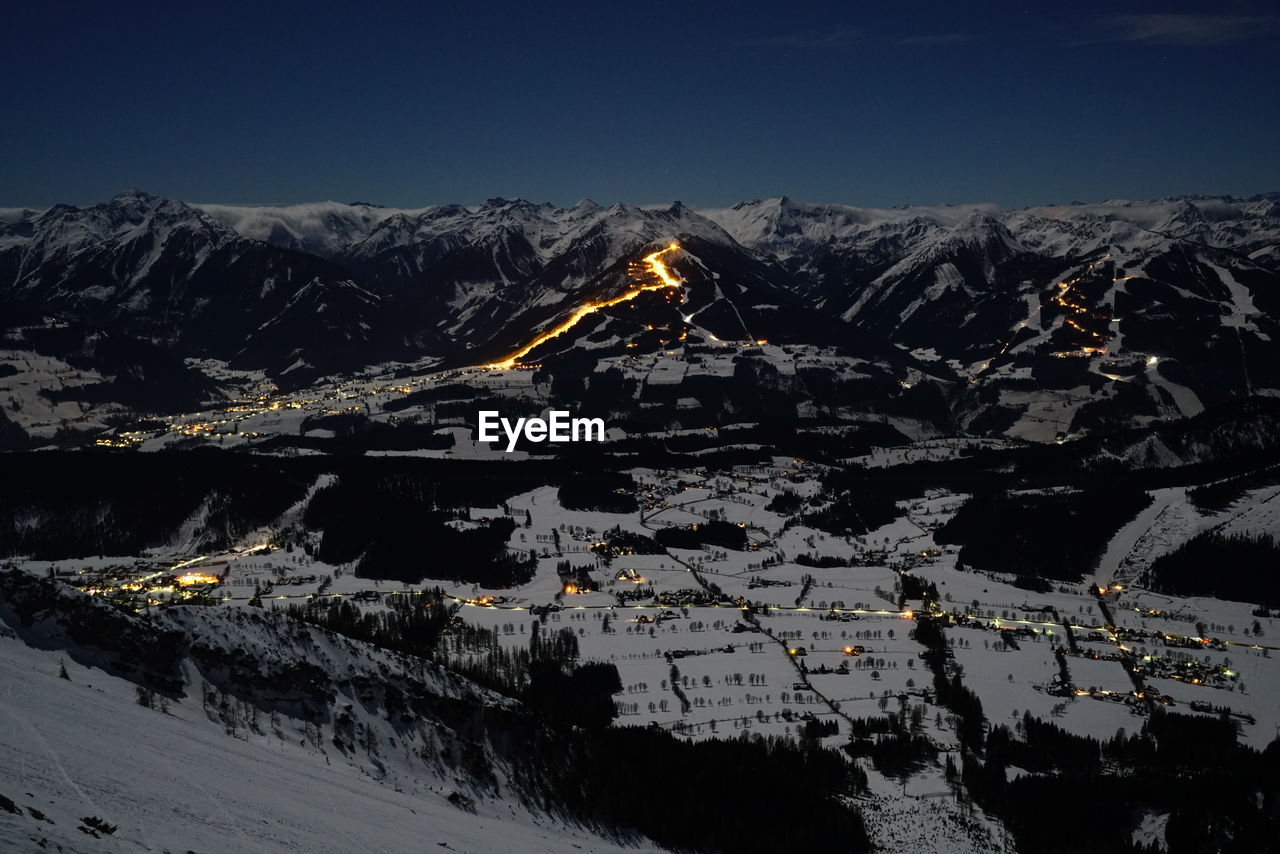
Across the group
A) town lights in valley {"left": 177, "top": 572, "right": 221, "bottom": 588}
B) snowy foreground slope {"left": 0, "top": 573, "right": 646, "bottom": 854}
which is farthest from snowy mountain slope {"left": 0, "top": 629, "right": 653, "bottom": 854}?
town lights in valley {"left": 177, "top": 572, "right": 221, "bottom": 588}

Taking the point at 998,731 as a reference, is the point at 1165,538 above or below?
above

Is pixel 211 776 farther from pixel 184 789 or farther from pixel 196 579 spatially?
pixel 196 579

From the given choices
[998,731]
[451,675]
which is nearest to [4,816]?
[451,675]

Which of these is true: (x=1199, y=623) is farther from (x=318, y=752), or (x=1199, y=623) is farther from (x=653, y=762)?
(x=318, y=752)

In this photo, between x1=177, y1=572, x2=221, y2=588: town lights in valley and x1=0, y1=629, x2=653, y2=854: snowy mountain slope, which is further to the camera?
x1=177, y1=572, x2=221, y2=588: town lights in valley

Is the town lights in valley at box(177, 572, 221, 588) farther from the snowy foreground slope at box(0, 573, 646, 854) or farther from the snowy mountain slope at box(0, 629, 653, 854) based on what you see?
the snowy mountain slope at box(0, 629, 653, 854)

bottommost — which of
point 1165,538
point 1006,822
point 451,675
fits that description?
point 1006,822

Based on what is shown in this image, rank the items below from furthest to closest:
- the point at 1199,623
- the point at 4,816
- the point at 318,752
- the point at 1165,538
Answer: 1. the point at 1165,538
2. the point at 1199,623
3. the point at 318,752
4. the point at 4,816

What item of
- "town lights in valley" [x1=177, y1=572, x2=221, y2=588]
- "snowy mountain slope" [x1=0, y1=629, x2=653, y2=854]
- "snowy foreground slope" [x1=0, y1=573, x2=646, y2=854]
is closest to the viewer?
"snowy mountain slope" [x1=0, y1=629, x2=653, y2=854]

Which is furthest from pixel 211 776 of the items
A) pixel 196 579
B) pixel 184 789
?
pixel 196 579
